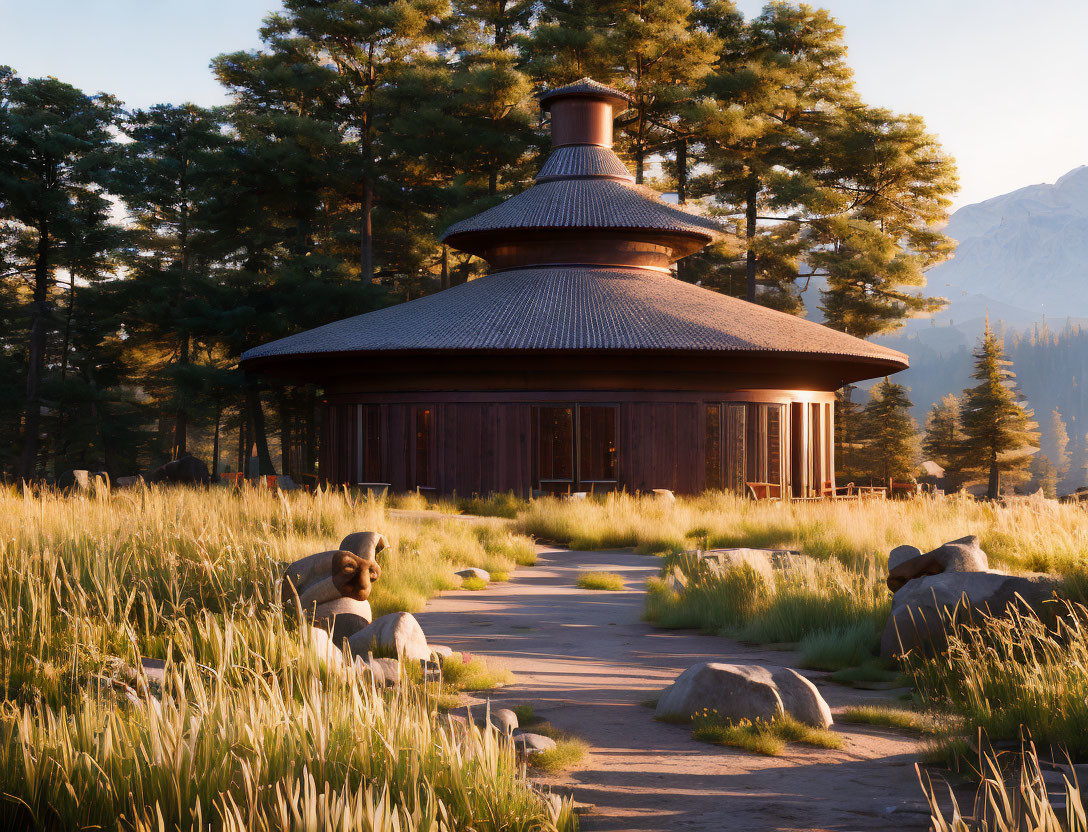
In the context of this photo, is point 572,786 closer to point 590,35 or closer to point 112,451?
point 590,35

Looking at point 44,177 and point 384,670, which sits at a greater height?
point 44,177

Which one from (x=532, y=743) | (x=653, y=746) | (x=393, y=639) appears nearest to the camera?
(x=532, y=743)

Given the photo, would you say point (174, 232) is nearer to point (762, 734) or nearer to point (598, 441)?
point (598, 441)

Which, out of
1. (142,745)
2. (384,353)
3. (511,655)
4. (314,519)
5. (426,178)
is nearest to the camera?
(142,745)

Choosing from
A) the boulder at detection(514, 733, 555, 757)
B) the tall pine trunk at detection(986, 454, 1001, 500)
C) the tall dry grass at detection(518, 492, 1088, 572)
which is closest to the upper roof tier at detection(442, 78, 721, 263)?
the tall dry grass at detection(518, 492, 1088, 572)

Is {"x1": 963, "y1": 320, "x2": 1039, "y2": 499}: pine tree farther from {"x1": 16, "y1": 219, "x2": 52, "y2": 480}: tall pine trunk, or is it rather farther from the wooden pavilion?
{"x1": 16, "y1": 219, "x2": 52, "y2": 480}: tall pine trunk

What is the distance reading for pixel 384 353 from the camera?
22.6 metres

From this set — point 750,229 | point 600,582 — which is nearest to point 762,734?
point 600,582

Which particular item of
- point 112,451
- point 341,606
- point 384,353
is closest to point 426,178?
point 112,451

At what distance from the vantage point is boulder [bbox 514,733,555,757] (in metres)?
5.01

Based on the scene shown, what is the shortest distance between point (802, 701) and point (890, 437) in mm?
45684

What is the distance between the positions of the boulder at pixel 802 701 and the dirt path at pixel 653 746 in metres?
0.19

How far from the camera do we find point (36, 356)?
40531 mm

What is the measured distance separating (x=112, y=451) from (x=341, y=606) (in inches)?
1518
